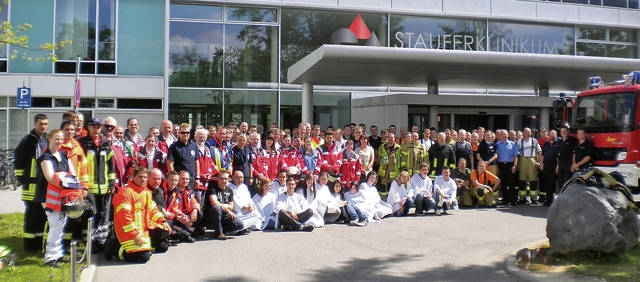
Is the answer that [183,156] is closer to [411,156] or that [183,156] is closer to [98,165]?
[98,165]

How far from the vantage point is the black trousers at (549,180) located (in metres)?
12.1

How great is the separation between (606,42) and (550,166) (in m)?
15.8

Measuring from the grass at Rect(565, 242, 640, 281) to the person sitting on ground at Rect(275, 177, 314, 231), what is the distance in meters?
4.49

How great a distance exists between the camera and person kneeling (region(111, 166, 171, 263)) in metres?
6.80

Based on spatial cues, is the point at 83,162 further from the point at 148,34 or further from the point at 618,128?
the point at 148,34

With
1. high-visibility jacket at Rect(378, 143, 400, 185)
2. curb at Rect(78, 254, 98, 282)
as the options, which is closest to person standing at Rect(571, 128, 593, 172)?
high-visibility jacket at Rect(378, 143, 400, 185)

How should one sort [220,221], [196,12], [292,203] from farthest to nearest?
[196,12], [292,203], [220,221]

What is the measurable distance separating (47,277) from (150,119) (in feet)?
49.3

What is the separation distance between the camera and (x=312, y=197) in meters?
10.1

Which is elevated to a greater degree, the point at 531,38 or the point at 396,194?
the point at 531,38

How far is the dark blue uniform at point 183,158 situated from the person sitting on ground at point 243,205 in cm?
87

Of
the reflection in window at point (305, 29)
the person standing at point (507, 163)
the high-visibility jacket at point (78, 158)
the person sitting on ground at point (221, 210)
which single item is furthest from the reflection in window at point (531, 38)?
the high-visibility jacket at point (78, 158)

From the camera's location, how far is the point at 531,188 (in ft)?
42.1

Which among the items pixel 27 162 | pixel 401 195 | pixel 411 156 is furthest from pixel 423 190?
pixel 27 162
